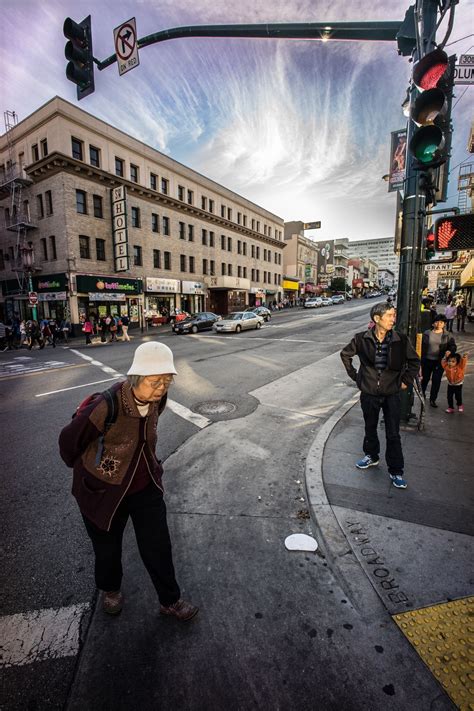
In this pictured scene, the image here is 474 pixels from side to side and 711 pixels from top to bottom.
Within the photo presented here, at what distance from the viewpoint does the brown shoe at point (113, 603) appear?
231 centimetres

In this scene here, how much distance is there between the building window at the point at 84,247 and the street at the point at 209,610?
23.0 meters

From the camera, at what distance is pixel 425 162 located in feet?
13.4

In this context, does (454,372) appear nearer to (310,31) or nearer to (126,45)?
(310,31)

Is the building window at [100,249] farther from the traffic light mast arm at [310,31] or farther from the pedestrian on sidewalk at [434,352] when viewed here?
the pedestrian on sidewalk at [434,352]

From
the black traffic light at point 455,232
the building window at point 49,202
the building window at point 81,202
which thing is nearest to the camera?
the black traffic light at point 455,232

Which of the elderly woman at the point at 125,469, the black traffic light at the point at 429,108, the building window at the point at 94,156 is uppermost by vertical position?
the building window at the point at 94,156

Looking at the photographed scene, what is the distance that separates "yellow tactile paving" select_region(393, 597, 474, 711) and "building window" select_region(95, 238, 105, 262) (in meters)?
27.8

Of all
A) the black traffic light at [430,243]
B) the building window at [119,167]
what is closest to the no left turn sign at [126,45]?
the black traffic light at [430,243]

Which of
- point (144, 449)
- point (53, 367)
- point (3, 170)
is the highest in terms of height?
point (3, 170)

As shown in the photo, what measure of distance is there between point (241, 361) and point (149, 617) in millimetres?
9731

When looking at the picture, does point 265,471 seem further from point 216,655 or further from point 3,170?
point 3,170

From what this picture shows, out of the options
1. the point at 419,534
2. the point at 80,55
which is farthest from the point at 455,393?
the point at 80,55

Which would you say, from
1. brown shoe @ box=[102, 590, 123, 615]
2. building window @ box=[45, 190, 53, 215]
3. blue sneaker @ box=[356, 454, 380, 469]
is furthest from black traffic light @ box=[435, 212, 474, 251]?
building window @ box=[45, 190, 53, 215]

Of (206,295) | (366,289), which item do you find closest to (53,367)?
(206,295)
